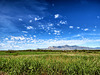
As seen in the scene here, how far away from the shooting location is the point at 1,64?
22.8 ft

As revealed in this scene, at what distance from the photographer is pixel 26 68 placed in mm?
6121

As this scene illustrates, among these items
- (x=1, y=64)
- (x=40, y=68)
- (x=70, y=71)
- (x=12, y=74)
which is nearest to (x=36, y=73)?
(x=40, y=68)

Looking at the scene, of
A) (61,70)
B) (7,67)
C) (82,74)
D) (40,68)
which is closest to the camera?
(82,74)

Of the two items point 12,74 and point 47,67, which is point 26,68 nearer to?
point 12,74

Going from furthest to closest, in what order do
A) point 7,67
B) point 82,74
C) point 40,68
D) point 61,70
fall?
point 7,67
point 40,68
point 61,70
point 82,74

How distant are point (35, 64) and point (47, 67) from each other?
94 cm

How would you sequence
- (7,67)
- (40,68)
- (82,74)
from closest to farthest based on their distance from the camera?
(82,74)
(40,68)
(7,67)

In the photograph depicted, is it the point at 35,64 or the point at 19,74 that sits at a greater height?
the point at 35,64

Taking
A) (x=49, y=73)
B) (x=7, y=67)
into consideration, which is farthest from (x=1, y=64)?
(x=49, y=73)

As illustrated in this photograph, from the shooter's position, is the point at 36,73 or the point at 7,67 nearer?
the point at 36,73

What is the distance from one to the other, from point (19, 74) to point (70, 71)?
9.55 feet

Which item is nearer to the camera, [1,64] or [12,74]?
[12,74]

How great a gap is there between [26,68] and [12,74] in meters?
1.00

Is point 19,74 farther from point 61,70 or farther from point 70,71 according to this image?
point 70,71
